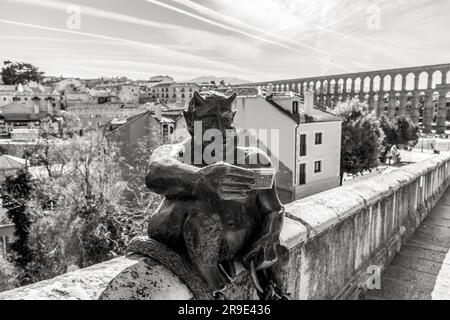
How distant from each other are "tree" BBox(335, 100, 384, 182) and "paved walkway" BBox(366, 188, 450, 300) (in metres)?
21.5

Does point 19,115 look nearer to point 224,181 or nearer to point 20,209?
point 20,209

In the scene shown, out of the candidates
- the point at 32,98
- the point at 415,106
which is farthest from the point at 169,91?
the point at 415,106

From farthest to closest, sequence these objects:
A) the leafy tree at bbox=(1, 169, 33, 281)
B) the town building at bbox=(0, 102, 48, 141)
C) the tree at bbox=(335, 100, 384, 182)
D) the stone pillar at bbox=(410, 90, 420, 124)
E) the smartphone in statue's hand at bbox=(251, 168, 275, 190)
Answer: the stone pillar at bbox=(410, 90, 420, 124)
the town building at bbox=(0, 102, 48, 141)
the tree at bbox=(335, 100, 384, 182)
the leafy tree at bbox=(1, 169, 33, 281)
the smartphone in statue's hand at bbox=(251, 168, 275, 190)

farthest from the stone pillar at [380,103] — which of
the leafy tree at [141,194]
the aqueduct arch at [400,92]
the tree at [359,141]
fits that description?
the leafy tree at [141,194]

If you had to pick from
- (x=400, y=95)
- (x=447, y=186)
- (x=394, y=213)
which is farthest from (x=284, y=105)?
(x=400, y=95)

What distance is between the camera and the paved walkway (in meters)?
3.72

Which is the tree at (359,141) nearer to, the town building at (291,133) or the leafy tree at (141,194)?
the town building at (291,133)

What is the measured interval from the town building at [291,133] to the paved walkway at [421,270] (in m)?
16.9

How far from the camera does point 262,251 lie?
1934mm

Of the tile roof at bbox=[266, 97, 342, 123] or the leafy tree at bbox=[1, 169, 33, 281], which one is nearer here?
the leafy tree at bbox=[1, 169, 33, 281]

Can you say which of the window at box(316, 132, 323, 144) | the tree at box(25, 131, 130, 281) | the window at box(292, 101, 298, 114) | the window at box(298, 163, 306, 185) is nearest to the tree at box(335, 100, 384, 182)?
the window at box(316, 132, 323, 144)

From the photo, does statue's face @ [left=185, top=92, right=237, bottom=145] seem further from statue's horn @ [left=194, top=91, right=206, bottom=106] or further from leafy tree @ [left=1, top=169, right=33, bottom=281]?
leafy tree @ [left=1, top=169, right=33, bottom=281]

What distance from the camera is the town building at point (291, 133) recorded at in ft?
75.4

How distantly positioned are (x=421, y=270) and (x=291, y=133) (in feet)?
62.5
